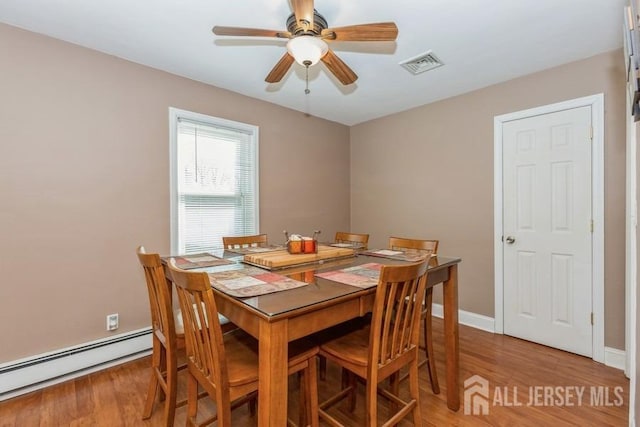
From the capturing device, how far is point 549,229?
266 centimetres

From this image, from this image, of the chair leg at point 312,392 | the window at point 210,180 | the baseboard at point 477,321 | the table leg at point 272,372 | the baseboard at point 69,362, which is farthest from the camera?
the baseboard at point 477,321

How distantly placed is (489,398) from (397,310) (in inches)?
48.5

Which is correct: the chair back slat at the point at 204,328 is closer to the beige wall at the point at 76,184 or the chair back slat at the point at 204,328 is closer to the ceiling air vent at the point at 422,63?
the beige wall at the point at 76,184

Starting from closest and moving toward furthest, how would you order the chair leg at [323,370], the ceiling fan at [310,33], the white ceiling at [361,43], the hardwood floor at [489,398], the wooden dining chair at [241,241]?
the ceiling fan at [310,33] < the hardwood floor at [489,398] < the white ceiling at [361,43] < the chair leg at [323,370] < the wooden dining chair at [241,241]

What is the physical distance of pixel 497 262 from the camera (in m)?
2.95

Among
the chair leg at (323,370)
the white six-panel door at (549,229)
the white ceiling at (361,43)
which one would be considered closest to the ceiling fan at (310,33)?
the white ceiling at (361,43)

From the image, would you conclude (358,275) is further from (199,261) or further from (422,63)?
(422,63)

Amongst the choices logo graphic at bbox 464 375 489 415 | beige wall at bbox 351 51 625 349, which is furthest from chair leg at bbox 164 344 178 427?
beige wall at bbox 351 51 625 349

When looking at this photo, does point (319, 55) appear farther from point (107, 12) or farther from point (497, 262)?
point (497, 262)

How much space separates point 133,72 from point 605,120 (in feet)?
12.9

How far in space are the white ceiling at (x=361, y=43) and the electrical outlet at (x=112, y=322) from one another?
7.05 ft

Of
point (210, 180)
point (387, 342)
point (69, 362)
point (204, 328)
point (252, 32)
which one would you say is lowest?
point (69, 362)

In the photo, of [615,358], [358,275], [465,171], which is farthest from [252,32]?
[615,358]

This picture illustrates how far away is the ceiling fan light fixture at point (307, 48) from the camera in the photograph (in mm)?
1627
